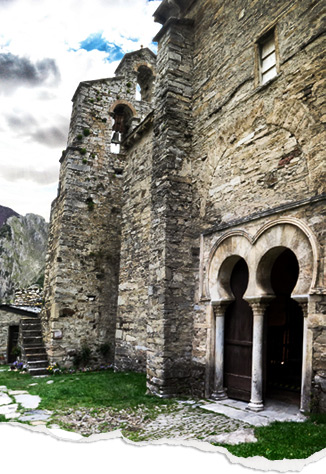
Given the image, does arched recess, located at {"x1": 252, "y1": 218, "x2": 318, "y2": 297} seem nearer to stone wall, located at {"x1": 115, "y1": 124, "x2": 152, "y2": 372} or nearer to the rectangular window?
the rectangular window

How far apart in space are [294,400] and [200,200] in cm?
373

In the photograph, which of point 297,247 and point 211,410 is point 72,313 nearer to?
point 211,410

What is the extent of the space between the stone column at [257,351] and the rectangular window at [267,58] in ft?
11.8

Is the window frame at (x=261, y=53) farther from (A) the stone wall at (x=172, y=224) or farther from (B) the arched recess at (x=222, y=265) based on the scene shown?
(B) the arched recess at (x=222, y=265)

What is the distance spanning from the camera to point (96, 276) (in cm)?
1120

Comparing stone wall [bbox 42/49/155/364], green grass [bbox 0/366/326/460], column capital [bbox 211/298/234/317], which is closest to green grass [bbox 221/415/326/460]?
green grass [bbox 0/366/326/460]

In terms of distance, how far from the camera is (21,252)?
44312 millimetres

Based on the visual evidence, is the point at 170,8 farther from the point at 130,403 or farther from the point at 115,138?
the point at 130,403

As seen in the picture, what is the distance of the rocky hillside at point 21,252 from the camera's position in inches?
1452

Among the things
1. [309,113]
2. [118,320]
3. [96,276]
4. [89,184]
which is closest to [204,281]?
[309,113]

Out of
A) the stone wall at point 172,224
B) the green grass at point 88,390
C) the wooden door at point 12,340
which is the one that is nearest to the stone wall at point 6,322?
the wooden door at point 12,340

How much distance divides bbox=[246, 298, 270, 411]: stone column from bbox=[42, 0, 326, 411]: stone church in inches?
0.6

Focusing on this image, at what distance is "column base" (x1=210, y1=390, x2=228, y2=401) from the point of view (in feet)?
20.5

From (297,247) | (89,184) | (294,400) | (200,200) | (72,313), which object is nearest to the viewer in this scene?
(297,247)
